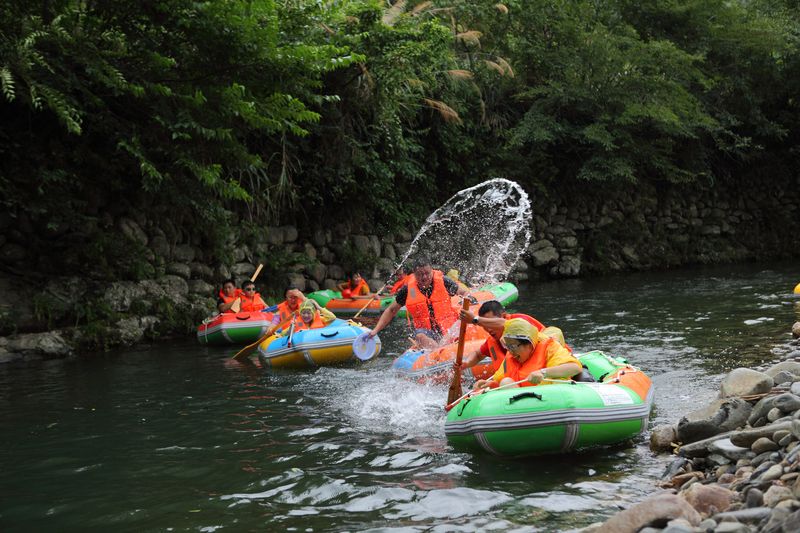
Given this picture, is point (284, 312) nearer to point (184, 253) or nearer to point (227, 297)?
point (227, 297)

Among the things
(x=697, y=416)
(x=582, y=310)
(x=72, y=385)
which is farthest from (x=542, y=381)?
(x=582, y=310)

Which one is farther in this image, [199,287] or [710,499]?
[199,287]

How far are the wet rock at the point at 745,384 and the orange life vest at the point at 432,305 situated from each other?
151 inches

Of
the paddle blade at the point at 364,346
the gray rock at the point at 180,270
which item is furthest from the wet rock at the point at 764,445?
the gray rock at the point at 180,270

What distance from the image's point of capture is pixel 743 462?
15.4 ft

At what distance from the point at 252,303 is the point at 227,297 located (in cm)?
56

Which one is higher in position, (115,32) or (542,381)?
(115,32)

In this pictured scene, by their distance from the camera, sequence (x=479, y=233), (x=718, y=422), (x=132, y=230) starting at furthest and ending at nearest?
(x=479, y=233), (x=132, y=230), (x=718, y=422)

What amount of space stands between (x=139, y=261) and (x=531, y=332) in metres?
8.23

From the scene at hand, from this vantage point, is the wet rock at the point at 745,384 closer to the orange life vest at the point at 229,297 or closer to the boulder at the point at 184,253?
the orange life vest at the point at 229,297

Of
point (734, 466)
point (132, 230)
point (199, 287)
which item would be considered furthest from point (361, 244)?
point (734, 466)

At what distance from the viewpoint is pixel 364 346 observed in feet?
32.6

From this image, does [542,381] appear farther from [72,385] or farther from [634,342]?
[72,385]

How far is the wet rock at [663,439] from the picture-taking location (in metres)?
5.70
